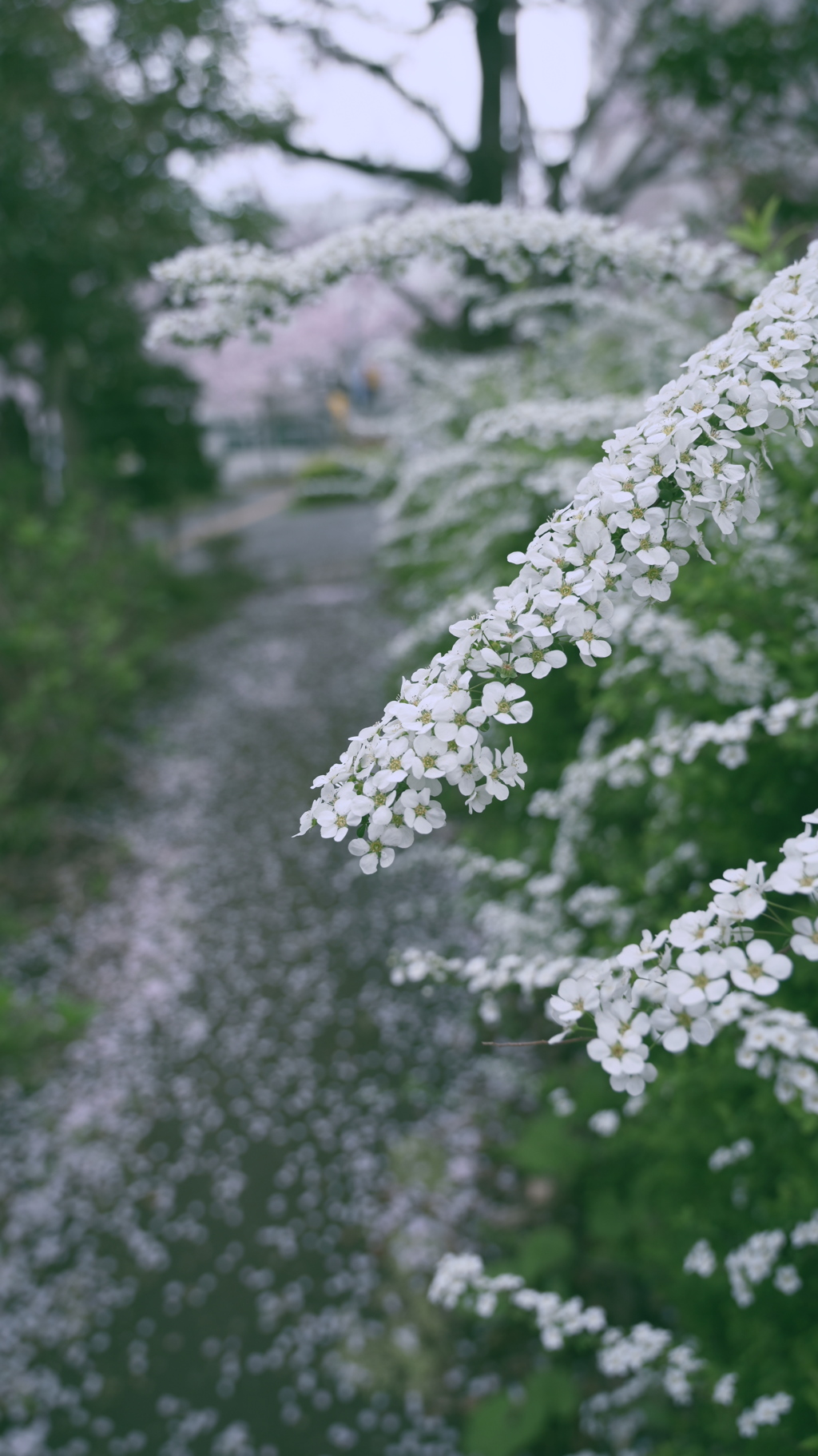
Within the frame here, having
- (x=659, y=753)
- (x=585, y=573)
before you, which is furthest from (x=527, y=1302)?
(x=585, y=573)

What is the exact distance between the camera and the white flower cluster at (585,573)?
95cm

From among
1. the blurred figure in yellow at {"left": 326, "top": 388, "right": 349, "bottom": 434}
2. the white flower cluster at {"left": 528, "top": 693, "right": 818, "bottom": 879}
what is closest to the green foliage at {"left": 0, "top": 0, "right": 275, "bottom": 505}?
the white flower cluster at {"left": 528, "top": 693, "right": 818, "bottom": 879}

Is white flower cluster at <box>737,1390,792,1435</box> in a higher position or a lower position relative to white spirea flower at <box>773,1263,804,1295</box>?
lower

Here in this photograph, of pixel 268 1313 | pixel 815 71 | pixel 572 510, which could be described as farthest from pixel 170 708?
pixel 572 510

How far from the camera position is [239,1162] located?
3.44 metres

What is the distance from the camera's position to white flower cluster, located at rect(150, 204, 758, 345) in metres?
2.08

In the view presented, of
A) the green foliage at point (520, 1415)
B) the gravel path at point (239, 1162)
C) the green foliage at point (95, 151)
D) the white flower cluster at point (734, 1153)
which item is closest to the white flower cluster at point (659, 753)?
the white flower cluster at point (734, 1153)

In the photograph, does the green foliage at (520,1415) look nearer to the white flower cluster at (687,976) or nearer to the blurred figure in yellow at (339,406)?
the white flower cluster at (687,976)

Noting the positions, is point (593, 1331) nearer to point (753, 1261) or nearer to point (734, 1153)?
point (753, 1261)

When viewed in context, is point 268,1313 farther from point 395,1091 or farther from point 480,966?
point 480,966

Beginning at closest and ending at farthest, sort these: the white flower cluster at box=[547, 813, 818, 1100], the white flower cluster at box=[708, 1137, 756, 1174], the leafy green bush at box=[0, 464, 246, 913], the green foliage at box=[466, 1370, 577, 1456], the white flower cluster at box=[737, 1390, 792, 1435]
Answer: the white flower cluster at box=[547, 813, 818, 1100]
the white flower cluster at box=[737, 1390, 792, 1435]
the white flower cluster at box=[708, 1137, 756, 1174]
the green foliage at box=[466, 1370, 577, 1456]
the leafy green bush at box=[0, 464, 246, 913]

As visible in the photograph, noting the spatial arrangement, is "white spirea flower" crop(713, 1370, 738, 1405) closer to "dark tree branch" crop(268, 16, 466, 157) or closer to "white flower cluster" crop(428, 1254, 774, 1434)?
"white flower cluster" crop(428, 1254, 774, 1434)

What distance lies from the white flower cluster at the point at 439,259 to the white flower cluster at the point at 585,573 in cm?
122

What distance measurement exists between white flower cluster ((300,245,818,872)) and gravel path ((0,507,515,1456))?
7.65 feet
